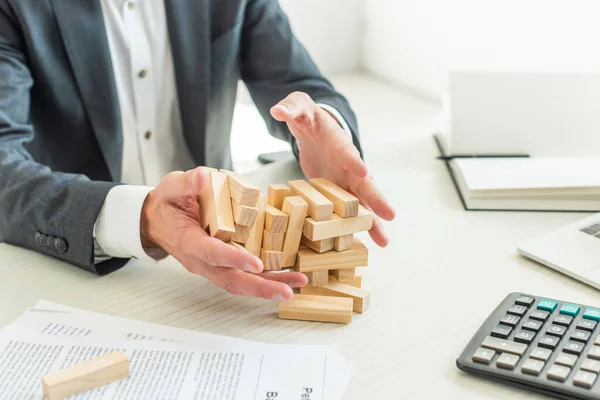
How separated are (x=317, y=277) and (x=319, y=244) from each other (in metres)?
0.04

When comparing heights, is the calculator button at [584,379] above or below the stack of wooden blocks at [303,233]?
below

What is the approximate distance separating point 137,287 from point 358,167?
13.0 inches

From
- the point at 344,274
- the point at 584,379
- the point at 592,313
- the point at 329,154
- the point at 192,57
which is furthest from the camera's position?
the point at 192,57

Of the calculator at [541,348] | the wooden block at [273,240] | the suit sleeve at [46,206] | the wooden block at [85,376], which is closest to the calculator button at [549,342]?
the calculator at [541,348]

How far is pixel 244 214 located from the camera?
0.77 meters

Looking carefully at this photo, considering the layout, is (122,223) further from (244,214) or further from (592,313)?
(592,313)

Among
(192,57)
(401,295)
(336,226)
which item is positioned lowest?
(401,295)

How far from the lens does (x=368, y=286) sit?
2.88ft

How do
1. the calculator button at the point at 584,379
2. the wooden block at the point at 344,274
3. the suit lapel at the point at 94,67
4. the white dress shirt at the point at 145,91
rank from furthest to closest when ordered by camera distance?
the white dress shirt at the point at 145,91 < the suit lapel at the point at 94,67 < the wooden block at the point at 344,274 < the calculator button at the point at 584,379

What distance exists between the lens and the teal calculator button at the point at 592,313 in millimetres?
741

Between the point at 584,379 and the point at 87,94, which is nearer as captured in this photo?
the point at 584,379

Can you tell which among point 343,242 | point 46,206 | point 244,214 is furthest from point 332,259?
point 46,206

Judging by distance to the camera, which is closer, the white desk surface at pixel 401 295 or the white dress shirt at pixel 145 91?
the white desk surface at pixel 401 295

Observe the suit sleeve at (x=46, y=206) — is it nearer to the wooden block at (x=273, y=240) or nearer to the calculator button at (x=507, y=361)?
the wooden block at (x=273, y=240)
